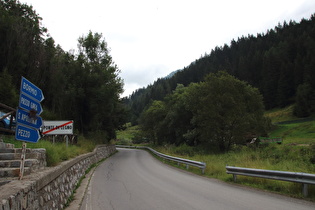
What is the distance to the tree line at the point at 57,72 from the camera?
2006 centimetres

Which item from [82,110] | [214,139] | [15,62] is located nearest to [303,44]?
[214,139]

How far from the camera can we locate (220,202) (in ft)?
23.5

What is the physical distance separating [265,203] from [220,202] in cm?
125

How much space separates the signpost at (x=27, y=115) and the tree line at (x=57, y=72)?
12.6 meters

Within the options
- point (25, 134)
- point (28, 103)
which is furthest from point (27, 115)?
point (25, 134)

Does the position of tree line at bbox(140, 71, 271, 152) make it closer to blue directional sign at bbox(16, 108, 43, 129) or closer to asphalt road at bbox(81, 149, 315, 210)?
asphalt road at bbox(81, 149, 315, 210)

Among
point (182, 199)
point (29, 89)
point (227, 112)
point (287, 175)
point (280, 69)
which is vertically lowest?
point (182, 199)

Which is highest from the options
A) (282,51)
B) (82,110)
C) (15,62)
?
(282,51)

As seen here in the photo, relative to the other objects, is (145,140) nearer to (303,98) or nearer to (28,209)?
(303,98)

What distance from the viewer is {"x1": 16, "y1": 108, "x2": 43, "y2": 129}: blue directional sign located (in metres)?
4.42

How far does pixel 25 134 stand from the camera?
4.65 metres

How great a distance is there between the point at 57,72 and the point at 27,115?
798 inches

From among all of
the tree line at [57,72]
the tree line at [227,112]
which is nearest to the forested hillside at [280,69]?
the tree line at [227,112]

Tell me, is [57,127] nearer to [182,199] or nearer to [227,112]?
[182,199]
